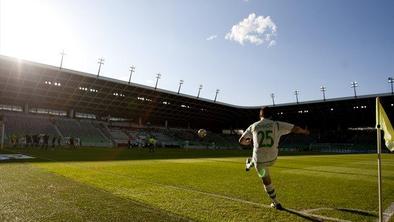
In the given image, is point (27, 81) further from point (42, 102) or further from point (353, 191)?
point (353, 191)

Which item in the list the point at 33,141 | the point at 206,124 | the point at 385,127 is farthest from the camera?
the point at 206,124

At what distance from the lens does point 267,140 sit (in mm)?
8445

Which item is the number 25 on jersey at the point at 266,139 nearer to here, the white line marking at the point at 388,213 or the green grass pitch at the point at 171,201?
the green grass pitch at the point at 171,201

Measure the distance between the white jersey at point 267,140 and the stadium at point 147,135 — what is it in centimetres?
119

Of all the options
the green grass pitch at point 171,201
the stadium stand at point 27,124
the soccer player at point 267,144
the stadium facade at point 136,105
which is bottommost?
the green grass pitch at point 171,201

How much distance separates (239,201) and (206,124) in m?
101

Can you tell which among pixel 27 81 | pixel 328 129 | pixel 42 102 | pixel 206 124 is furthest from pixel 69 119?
pixel 328 129

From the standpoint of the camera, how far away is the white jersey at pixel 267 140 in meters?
8.43

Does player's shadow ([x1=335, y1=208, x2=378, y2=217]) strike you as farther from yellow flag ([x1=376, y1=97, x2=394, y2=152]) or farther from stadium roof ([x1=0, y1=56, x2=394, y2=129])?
stadium roof ([x1=0, y1=56, x2=394, y2=129])

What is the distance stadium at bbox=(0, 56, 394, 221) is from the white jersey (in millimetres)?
1187

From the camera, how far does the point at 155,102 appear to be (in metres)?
83.2

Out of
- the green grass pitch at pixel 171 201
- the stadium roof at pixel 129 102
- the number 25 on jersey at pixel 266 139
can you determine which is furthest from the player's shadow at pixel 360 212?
the stadium roof at pixel 129 102

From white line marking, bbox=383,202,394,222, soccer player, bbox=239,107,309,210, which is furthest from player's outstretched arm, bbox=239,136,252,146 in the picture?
white line marking, bbox=383,202,394,222

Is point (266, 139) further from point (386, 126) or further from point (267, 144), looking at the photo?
point (386, 126)
